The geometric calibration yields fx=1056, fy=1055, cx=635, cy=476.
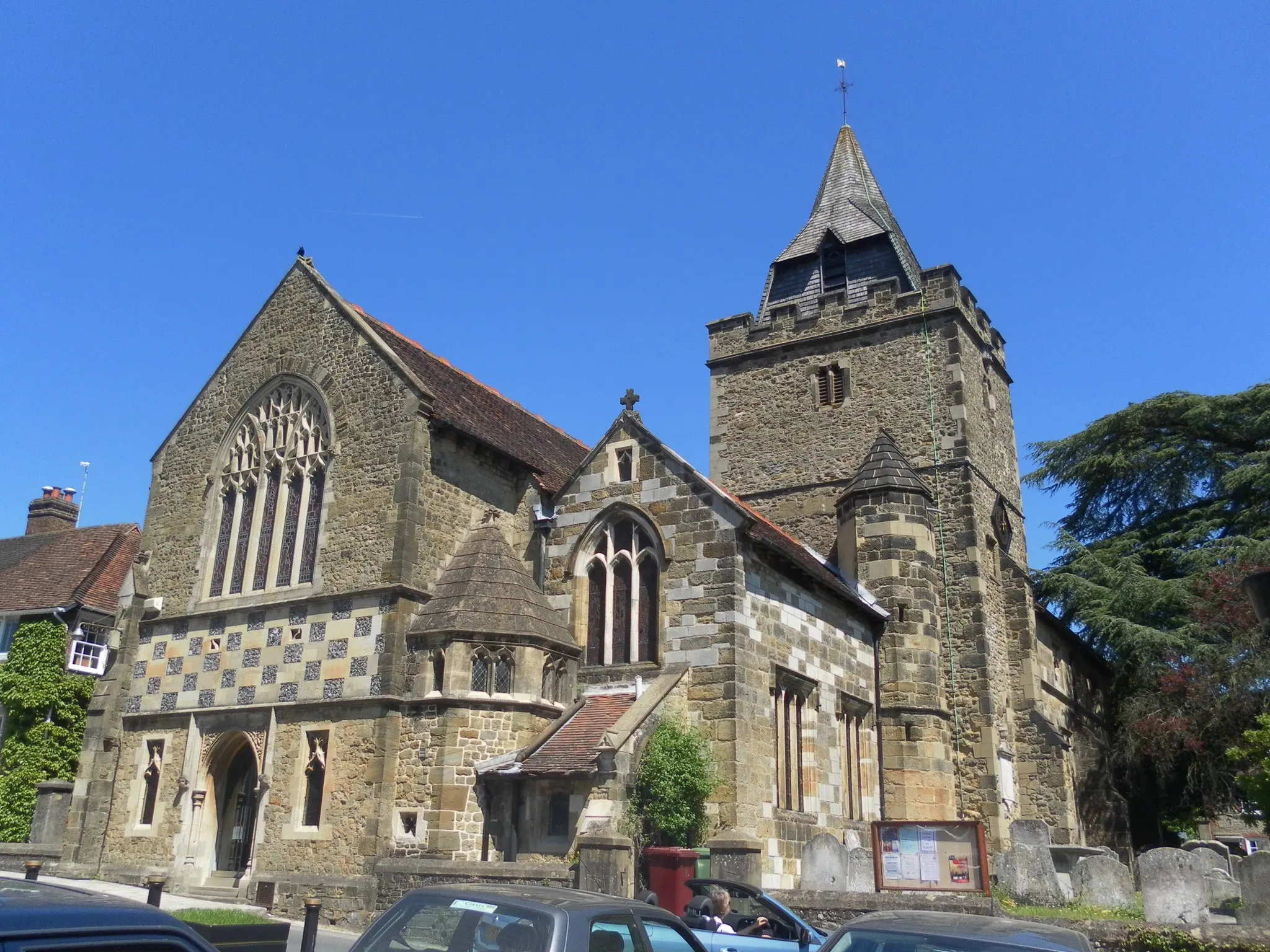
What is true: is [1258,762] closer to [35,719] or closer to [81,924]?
[81,924]

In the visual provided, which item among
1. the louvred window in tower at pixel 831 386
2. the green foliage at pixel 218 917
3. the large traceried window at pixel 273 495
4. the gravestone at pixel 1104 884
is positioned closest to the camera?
the green foliage at pixel 218 917

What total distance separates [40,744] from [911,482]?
20.4 meters

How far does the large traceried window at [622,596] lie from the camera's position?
701 inches

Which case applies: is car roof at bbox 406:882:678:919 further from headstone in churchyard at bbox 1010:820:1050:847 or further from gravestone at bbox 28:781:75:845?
gravestone at bbox 28:781:75:845

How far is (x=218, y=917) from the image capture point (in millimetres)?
12453

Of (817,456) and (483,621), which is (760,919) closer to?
(483,621)

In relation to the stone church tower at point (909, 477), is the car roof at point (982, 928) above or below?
below

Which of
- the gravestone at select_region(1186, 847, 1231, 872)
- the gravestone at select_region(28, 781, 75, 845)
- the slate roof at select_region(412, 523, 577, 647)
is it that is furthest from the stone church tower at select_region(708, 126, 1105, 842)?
the gravestone at select_region(28, 781, 75, 845)

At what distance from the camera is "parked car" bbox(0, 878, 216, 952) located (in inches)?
124

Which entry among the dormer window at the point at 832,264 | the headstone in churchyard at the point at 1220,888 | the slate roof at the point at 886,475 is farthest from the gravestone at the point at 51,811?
the dormer window at the point at 832,264

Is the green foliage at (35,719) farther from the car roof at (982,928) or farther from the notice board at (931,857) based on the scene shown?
the car roof at (982,928)

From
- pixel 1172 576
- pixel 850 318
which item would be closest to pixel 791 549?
pixel 850 318

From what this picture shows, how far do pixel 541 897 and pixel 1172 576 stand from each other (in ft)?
103

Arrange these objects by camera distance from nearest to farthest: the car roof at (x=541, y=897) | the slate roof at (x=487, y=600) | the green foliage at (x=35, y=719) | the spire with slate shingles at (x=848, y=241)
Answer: the car roof at (x=541, y=897)
the slate roof at (x=487, y=600)
the green foliage at (x=35, y=719)
the spire with slate shingles at (x=848, y=241)
